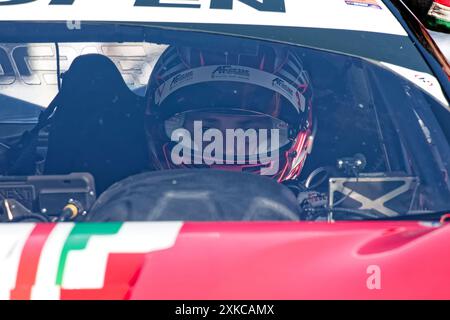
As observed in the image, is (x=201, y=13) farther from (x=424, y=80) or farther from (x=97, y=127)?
(x=424, y=80)

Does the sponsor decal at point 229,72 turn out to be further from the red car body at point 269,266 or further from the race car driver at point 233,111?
the red car body at point 269,266

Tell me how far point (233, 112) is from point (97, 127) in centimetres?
43

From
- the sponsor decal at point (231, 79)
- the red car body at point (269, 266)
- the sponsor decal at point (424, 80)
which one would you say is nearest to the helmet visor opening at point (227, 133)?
the sponsor decal at point (231, 79)

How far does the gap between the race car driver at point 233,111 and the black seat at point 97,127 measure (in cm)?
6

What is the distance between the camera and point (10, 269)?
1.49 meters

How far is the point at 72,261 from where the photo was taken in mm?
1498

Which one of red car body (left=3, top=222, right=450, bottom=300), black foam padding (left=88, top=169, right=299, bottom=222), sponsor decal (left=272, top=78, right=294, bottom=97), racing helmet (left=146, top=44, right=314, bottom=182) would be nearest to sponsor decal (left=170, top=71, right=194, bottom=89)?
racing helmet (left=146, top=44, right=314, bottom=182)

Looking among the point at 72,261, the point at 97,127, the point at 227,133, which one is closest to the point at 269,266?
the point at 72,261

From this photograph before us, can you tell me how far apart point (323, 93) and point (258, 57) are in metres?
0.28

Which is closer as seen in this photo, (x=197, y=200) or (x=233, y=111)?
(x=197, y=200)

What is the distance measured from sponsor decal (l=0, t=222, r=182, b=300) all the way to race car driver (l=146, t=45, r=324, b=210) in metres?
0.94

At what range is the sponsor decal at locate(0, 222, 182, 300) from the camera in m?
1.49

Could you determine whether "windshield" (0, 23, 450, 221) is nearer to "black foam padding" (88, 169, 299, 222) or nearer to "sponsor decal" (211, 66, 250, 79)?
"sponsor decal" (211, 66, 250, 79)
